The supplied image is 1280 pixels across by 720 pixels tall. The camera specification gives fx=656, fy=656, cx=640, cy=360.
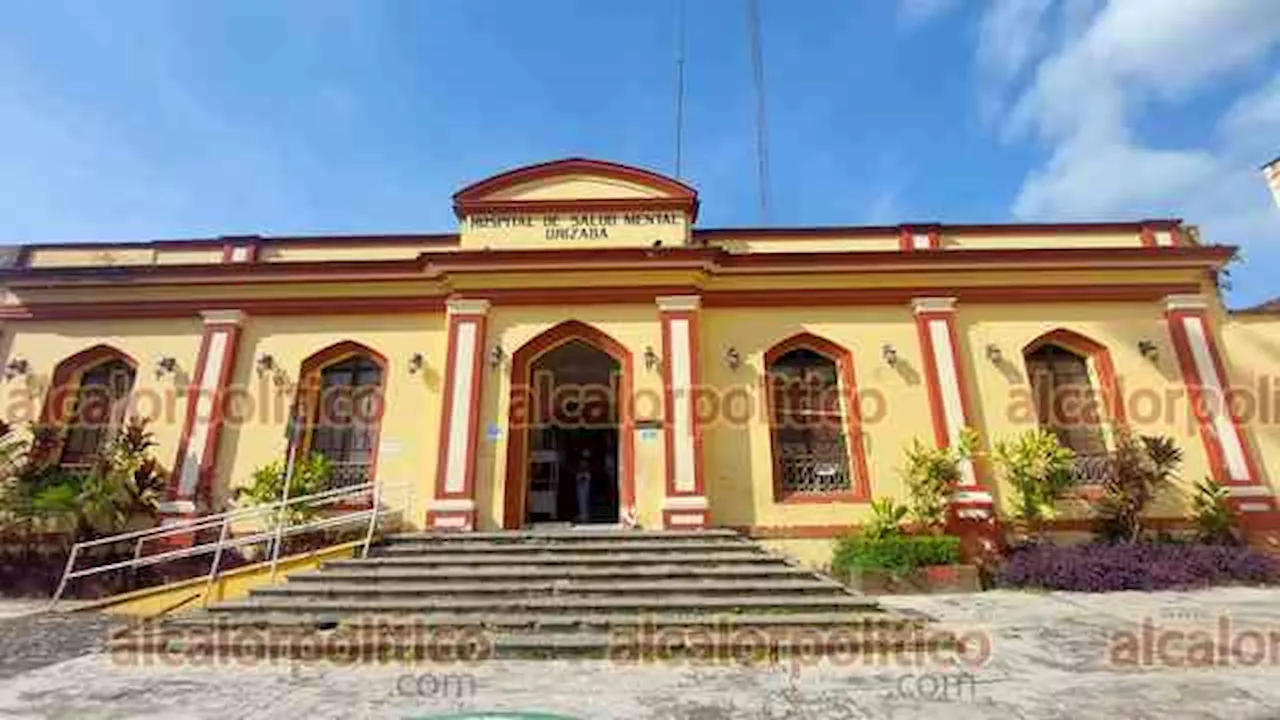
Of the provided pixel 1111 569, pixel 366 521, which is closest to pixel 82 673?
pixel 366 521

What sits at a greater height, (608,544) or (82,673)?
(608,544)

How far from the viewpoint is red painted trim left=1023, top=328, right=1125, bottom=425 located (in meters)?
10.9

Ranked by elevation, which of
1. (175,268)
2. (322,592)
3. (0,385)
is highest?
(175,268)

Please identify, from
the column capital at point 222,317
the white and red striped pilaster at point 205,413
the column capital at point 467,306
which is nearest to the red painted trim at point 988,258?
the column capital at point 467,306

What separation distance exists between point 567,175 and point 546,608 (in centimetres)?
818

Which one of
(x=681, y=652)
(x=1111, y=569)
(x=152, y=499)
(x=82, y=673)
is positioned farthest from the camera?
(x=152, y=499)

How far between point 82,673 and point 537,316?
736cm

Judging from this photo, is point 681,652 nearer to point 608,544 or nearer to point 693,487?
point 608,544

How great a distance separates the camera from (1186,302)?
1123 centimetres

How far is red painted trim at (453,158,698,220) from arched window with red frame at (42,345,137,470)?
257 inches

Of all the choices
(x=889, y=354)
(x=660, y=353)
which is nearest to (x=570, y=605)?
(x=660, y=353)

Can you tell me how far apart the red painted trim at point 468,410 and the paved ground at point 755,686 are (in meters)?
4.70

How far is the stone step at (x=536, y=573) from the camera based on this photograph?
782 cm

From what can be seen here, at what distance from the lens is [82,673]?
5.35 meters
